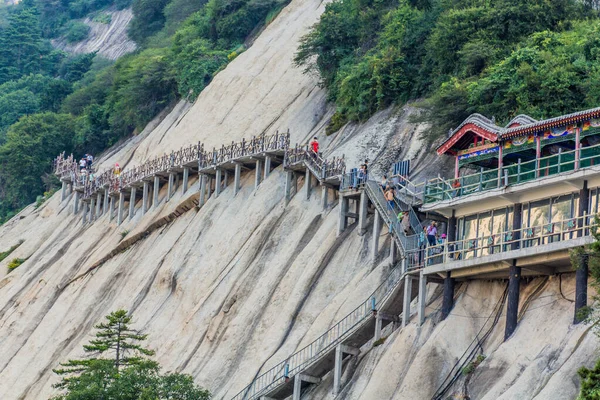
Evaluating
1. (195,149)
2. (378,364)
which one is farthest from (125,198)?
(378,364)

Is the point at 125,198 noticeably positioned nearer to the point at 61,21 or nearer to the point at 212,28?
the point at 212,28

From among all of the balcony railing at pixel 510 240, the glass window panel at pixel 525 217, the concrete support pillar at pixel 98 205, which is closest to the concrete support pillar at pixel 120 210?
the concrete support pillar at pixel 98 205

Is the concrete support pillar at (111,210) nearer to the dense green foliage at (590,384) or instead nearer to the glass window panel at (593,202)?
the glass window panel at (593,202)

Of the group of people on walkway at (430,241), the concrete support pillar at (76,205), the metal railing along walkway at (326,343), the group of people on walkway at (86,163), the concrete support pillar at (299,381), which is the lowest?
the concrete support pillar at (299,381)

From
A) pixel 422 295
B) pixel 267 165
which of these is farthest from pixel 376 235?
pixel 267 165

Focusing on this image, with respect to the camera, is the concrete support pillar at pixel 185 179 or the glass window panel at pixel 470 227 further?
the concrete support pillar at pixel 185 179

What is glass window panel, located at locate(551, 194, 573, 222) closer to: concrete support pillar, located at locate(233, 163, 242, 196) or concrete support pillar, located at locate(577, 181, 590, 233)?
concrete support pillar, located at locate(577, 181, 590, 233)
